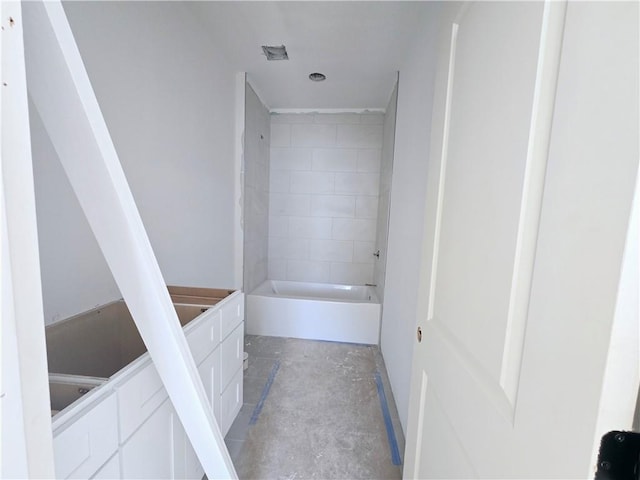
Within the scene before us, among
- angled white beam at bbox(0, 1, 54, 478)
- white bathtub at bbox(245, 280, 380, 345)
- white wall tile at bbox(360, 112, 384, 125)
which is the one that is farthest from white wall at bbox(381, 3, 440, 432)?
angled white beam at bbox(0, 1, 54, 478)

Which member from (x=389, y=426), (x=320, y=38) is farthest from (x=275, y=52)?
(x=389, y=426)

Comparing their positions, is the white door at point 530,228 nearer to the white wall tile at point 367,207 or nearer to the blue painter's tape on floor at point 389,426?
the blue painter's tape on floor at point 389,426

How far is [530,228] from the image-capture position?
50 centimetres

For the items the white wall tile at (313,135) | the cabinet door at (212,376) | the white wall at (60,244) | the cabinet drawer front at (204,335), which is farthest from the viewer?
the white wall tile at (313,135)

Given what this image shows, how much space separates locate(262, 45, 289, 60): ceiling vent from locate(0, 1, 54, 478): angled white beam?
221 centimetres

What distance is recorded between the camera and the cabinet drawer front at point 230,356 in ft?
4.78

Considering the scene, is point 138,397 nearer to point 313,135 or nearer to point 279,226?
point 279,226

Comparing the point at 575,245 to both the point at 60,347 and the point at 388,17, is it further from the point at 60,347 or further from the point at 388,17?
the point at 388,17

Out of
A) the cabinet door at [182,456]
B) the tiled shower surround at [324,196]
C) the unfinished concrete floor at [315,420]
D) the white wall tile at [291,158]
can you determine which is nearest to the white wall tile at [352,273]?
the tiled shower surround at [324,196]

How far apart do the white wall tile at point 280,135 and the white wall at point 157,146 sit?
107cm

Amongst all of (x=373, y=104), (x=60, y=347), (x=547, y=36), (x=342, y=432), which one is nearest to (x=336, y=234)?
(x=373, y=104)

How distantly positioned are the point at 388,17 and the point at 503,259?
192 cm

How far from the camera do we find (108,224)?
0.66m

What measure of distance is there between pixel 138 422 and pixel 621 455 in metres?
1.06
